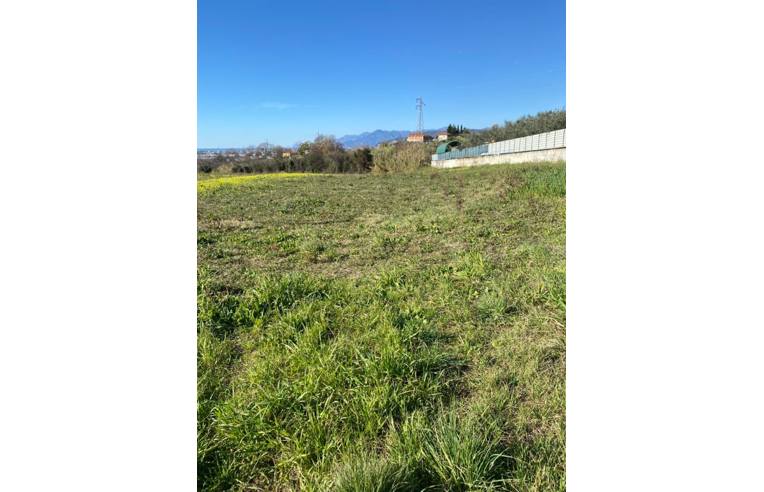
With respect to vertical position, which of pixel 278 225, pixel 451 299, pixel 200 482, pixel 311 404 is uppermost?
pixel 278 225

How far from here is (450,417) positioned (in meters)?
1.54

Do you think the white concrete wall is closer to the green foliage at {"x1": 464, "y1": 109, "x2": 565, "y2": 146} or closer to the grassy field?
the green foliage at {"x1": 464, "y1": 109, "x2": 565, "y2": 146}

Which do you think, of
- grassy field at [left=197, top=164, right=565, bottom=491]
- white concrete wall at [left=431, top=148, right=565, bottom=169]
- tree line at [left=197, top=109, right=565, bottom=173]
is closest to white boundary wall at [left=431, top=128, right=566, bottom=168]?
white concrete wall at [left=431, top=148, right=565, bottom=169]

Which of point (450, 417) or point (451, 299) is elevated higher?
point (451, 299)

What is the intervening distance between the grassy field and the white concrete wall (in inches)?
464

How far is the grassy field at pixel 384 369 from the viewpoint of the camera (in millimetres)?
1379

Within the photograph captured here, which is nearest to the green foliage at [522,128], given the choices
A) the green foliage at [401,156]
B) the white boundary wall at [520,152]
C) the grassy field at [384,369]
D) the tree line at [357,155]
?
the tree line at [357,155]

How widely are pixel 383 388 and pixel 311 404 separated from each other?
337mm

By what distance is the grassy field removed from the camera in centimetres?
138

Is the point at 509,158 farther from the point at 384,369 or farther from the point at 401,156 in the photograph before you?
the point at 384,369

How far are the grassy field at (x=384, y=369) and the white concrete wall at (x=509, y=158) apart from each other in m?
11.8
